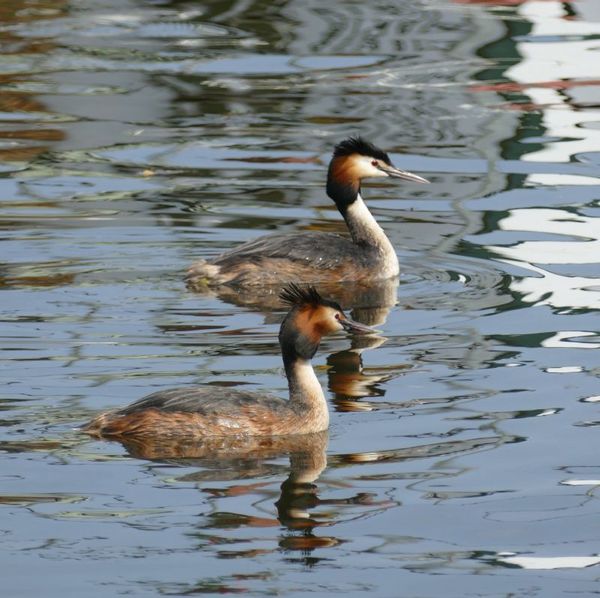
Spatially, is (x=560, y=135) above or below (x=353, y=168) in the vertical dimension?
below

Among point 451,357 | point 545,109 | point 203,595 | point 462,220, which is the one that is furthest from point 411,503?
point 545,109

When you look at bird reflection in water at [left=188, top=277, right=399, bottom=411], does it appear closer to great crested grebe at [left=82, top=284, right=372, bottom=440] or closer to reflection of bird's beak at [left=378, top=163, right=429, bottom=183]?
great crested grebe at [left=82, top=284, right=372, bottom=440]

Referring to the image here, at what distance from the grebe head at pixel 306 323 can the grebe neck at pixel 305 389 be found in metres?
0.04

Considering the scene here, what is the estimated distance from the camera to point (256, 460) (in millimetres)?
8594

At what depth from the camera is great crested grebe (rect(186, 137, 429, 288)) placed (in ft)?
39.8

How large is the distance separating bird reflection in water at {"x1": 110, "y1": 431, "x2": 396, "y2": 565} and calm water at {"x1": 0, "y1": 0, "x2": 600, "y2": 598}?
2cm

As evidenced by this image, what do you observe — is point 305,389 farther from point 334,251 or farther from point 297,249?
point 334,251

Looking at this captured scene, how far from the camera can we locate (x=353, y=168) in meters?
13.1

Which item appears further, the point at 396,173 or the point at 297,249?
the point at 396,173

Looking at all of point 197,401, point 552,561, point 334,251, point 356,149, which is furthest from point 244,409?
point 356,149

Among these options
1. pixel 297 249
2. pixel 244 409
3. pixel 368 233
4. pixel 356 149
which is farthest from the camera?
pixel 356 149

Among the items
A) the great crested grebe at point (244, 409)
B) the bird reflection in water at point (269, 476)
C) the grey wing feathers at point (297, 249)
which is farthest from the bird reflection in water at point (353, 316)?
the bird reflection in water at point (269, 476)

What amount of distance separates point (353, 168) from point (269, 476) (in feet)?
16.8

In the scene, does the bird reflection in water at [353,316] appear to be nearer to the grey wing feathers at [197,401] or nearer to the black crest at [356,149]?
the grey wing feathers at [197,401]
